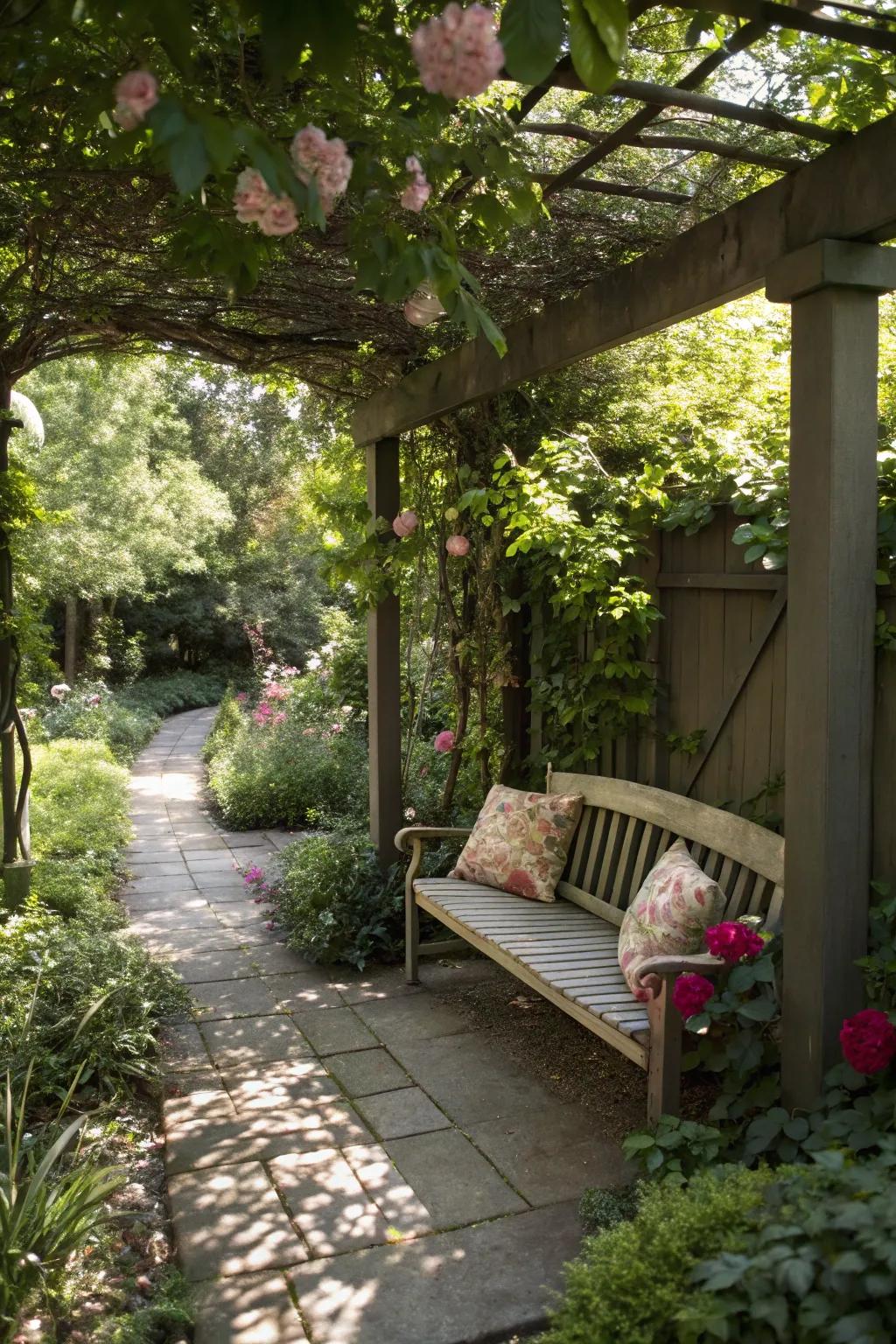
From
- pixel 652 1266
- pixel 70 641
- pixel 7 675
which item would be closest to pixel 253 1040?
pixel 7 675

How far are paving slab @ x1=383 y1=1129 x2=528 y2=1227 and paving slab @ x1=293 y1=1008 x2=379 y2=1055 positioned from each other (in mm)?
712

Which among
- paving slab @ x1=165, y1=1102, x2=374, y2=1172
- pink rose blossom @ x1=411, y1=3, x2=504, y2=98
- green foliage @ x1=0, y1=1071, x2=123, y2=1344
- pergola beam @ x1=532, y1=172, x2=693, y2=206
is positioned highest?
pergola beam @ x1=532, y1=172, x2=693, y2=206

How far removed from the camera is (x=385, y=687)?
5168 mm

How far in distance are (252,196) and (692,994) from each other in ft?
6.69

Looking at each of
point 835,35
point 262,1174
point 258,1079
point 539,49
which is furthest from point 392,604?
point 539,49

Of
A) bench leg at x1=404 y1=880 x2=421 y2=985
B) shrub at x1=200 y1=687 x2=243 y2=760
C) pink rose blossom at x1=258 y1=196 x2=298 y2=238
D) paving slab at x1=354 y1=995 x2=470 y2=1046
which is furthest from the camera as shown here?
shrub at x1=200 y1=687 x2=243 y2=760

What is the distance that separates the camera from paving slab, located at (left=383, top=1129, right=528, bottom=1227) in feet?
8.75

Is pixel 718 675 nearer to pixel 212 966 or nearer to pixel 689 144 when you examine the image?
pixel 689 144

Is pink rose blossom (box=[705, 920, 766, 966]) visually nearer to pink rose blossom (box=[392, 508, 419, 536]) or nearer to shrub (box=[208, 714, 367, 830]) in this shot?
pink rose blossom (box=[392, 508, 419, 536])

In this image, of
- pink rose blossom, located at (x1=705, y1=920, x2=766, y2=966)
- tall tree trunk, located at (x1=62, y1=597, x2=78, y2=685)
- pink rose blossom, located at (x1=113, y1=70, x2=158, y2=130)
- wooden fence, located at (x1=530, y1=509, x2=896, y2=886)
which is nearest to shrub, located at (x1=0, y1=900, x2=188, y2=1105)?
pink rose blossom, located at (x1=705, y1=920, x2=766, y2=966)

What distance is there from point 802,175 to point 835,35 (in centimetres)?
39

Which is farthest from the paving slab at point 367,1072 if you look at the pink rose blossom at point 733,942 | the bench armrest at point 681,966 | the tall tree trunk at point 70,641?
the tall tree trunk at point 70,641

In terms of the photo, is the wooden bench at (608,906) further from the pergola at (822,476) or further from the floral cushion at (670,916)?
the pergola at (822,476)

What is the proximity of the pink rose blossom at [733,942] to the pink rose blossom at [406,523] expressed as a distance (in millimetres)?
2682
